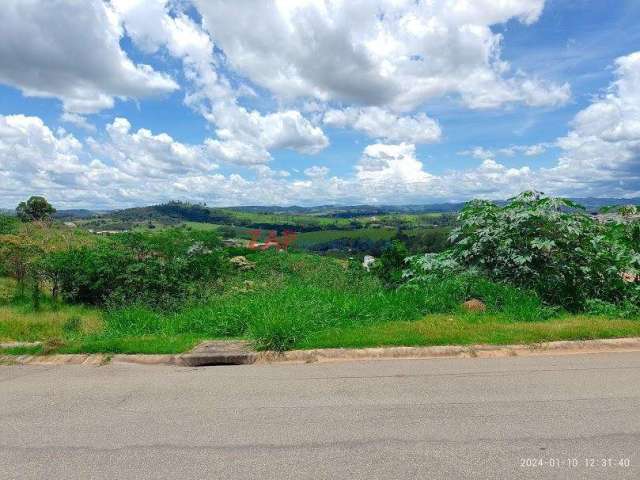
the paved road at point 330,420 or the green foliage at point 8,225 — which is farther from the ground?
the green foliage at point 8,225

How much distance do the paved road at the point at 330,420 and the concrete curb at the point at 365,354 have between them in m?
0.26

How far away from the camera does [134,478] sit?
3.25 meters

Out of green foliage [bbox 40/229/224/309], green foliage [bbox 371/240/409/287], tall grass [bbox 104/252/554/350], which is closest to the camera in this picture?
tall grass [bbox 104/252/554/350]

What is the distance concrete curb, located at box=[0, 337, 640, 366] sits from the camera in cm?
605

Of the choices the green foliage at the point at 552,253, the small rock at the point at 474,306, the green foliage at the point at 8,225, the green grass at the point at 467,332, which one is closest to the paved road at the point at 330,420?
the green grass at the point at 467,332

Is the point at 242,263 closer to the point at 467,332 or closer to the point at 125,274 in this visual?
the point at 125,274

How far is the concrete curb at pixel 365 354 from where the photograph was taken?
6.05 m

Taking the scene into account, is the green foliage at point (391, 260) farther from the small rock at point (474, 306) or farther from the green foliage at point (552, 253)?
the small rock at point (474, 306)

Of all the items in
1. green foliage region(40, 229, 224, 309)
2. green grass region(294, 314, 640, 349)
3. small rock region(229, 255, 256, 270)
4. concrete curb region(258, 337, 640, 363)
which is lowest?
concrete curb region(258, 337, 640, 363)

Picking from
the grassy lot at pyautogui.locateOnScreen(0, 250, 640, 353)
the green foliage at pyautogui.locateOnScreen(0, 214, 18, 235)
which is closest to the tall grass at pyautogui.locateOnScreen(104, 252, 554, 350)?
the grassy lot at pyautogui.locateOnScreen(0, 250, 640, 353)

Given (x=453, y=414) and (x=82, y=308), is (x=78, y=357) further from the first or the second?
(x=453, y=414)

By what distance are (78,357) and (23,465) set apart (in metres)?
3.10

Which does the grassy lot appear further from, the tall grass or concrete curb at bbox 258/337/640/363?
concrete curb at bbox 258/337/640/363

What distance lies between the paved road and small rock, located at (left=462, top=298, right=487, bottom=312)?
2322mm
